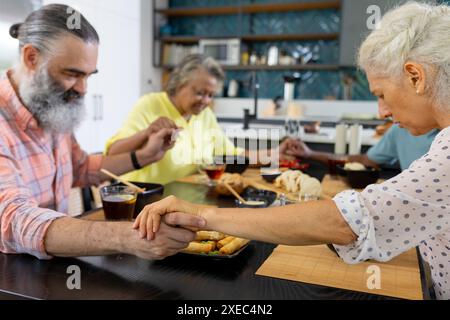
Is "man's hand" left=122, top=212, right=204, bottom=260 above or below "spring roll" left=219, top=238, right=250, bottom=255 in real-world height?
above

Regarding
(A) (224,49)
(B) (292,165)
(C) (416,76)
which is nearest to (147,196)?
(C) (416,76)

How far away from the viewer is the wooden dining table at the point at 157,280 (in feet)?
2.56

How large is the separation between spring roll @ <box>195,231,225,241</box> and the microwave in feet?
14.3

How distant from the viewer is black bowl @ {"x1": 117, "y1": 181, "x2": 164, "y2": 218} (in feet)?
3.94

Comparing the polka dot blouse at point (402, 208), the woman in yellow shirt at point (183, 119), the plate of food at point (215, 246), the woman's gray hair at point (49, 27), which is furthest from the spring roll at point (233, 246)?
the woman in yellow shirt at point (183, 119)

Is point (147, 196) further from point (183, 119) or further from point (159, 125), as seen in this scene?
point (183, 119)

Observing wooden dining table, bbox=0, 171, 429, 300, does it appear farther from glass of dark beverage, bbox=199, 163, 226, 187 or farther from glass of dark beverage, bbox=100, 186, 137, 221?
glass of dark beverage, bbox=199, 163, 226, 187

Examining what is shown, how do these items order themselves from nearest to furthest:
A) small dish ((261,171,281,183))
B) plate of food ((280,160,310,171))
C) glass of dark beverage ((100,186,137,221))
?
glass of dark beverage ((100,186,137,221)) → small dish ((261,171,281,183)) → plate of food ((280,160,310,171))

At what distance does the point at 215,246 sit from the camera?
3.14 feet

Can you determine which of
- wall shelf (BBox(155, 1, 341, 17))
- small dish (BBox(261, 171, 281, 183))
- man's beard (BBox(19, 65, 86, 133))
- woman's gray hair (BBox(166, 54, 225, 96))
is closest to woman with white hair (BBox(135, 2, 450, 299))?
man's beard (BBox(19, 65, 86, 133))

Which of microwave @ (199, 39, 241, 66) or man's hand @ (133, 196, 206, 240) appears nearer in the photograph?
man's hand @ (133, 196, 206, 240)

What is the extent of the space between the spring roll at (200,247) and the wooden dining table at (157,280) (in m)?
0.02

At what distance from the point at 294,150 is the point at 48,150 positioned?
4.17 feet
